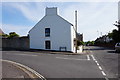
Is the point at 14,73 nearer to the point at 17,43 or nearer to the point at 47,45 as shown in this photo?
the point at 47,45

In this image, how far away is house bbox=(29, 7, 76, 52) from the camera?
28906 millimetres

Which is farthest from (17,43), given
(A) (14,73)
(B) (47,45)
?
(A) (14,73)

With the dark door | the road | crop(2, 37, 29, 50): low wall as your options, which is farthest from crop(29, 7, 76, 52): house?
the road

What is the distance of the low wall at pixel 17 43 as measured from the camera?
32062mm

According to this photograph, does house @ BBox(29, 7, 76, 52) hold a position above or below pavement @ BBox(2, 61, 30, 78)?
above

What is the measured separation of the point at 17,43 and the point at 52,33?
25.2 feet

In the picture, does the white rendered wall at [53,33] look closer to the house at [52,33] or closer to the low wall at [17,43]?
→ the house at [52,33]

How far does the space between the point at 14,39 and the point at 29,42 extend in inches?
133

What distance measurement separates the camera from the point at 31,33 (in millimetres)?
31609

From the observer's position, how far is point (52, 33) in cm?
3005

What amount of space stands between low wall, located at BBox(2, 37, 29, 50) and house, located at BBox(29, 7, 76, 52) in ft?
4.03

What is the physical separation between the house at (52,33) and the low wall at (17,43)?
1228 millimetres

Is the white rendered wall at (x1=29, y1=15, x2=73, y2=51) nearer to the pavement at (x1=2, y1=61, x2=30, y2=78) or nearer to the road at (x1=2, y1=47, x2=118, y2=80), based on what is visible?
the road at (x1=2, y1=47, x2=118, y2=80)

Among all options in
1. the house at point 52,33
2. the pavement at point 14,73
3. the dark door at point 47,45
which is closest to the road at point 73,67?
the pavement at point 14,73
